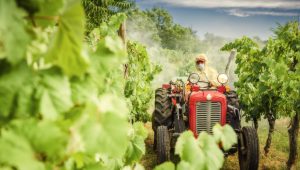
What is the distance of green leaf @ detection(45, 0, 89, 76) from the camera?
2.78 ft

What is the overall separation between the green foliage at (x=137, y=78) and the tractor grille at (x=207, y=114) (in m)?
1.19

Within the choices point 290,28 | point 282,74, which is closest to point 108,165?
point 282,74

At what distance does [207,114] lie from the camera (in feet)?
18.1

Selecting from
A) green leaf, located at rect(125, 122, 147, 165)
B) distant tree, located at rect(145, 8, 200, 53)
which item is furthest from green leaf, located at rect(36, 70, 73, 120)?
distant tree, located at rect(145, 8, 200, 53)

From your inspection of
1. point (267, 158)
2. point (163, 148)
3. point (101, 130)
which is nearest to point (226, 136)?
point (101, 130)

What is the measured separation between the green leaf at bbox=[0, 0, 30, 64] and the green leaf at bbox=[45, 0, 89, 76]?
7 centimetres

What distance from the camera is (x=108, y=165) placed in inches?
77.2

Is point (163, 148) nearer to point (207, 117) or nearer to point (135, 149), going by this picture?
point (207, 117)

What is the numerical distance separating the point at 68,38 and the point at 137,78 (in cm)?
720

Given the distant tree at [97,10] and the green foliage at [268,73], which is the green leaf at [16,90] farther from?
the distant tree at [97,10]

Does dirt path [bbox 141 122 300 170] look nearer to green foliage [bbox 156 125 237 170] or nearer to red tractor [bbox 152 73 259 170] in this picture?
red tractor [bbox 152 73 259 170]

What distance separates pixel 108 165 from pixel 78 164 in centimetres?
74

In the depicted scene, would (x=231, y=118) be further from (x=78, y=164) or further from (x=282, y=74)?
(x=78, y=164)

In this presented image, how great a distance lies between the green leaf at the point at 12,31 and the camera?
791 millimetres
